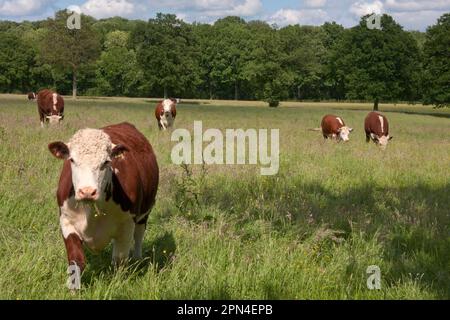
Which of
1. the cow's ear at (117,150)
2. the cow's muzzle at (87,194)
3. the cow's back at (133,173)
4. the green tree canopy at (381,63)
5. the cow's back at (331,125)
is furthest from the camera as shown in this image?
the green tree canopy at (381,63)

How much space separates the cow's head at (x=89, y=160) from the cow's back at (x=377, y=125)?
17171mm

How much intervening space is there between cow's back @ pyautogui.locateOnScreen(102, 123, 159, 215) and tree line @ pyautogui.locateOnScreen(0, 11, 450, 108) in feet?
167

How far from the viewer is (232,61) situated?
93.2m

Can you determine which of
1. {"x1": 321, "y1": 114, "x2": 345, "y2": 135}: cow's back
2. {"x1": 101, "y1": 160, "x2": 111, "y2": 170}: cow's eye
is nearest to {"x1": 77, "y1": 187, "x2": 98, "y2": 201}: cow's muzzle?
{"x1": 101, "y1": 160, "x2": 111, "y2": 170}: cow's eye

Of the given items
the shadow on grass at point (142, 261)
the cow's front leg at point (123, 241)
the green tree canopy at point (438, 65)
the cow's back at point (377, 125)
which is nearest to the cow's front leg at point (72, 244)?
the shadow on grass at point (142, 261)

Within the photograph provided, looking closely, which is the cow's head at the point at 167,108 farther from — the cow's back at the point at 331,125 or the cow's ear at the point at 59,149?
the cow's ear at the point at 59,149

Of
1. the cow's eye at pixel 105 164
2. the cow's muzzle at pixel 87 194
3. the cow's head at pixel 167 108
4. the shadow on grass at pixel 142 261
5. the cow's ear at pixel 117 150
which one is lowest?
the shadow on grass at pixel 142 261

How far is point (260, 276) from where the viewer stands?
15.8 feet

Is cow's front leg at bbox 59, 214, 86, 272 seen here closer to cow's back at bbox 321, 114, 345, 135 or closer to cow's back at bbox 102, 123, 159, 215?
cow's back at bbox 102, 123, 159, 215

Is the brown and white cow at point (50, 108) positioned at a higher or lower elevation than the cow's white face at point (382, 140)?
higher

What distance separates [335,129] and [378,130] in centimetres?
202

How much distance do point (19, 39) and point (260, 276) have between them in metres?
92.9

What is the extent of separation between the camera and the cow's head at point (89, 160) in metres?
4.05
